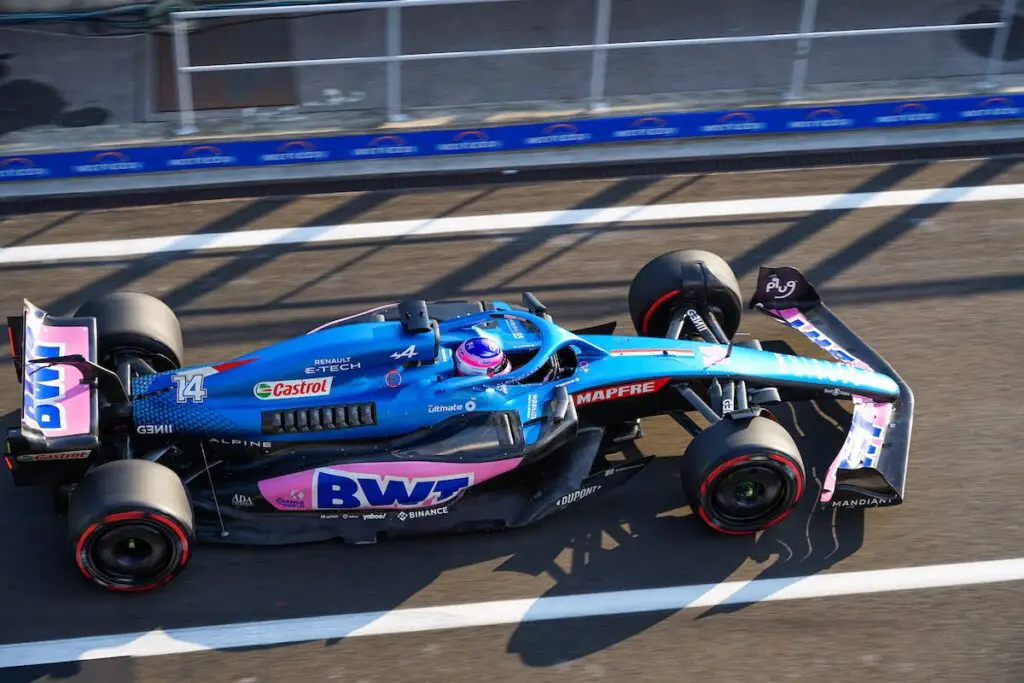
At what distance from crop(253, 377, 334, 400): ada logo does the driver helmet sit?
80cm

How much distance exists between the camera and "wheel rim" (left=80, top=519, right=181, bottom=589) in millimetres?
6848

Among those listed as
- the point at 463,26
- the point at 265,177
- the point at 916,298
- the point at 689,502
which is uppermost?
the point at 463,26

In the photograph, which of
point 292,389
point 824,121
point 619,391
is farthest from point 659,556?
point 824,121

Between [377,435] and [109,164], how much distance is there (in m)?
5.35

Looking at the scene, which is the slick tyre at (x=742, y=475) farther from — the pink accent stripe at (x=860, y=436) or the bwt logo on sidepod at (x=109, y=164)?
the bwt logo on sidepod at (x=109, y=164)

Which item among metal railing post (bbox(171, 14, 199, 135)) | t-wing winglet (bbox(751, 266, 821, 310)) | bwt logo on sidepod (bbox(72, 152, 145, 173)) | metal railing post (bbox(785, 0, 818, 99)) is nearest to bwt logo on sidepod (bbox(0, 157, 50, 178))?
bwt logo on sidepod (bbox(72, 152, 145, 173))

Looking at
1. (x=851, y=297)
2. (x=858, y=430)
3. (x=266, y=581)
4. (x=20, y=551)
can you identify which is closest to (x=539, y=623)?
(x=266, y=581)

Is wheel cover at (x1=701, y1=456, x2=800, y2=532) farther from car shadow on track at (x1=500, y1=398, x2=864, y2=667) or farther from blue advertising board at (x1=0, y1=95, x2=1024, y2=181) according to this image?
blue advertising board at (x1=0, y1=95, x2=1024, y2=181)

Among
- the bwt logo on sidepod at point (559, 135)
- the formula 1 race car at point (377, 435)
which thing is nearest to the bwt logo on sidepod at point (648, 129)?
the bwt logo on sidepod at point (559, 135)

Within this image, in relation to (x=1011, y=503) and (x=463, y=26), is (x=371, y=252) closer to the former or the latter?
(x=463, y=26)

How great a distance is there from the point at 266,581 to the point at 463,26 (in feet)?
27.9

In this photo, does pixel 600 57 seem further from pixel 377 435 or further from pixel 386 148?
pixel 377 435

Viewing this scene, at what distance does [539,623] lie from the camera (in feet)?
23.6

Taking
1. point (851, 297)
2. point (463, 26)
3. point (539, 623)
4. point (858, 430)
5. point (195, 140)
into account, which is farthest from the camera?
point (463, 26)
